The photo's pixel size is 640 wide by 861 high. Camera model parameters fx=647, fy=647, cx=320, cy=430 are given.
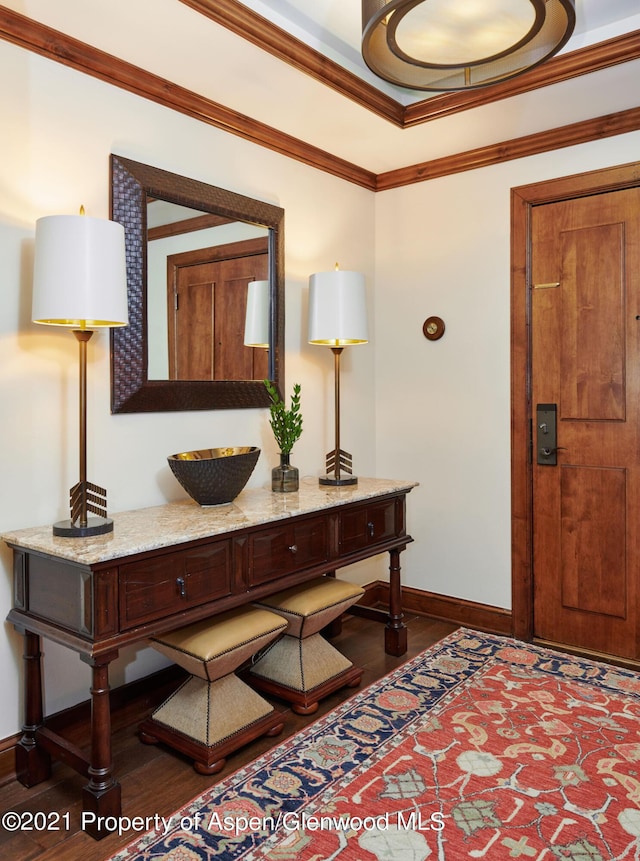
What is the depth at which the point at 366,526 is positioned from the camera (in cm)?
284

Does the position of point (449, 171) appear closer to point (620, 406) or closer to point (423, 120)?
point (423, 120)

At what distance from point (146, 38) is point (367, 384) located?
2.07m

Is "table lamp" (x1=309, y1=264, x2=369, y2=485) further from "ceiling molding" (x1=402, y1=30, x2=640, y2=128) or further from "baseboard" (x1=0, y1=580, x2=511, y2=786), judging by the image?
"baseboard" (x1=0, y1=580, x2=511, y2=786)

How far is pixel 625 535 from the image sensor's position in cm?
299

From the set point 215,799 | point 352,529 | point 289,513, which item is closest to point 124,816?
point 215,799

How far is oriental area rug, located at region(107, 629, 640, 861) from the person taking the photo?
5.77 ft

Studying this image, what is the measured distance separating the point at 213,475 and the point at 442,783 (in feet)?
→ 4.13

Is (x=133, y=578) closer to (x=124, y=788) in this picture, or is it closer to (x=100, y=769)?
(x=100, y=769)

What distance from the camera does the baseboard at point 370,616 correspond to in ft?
6.99

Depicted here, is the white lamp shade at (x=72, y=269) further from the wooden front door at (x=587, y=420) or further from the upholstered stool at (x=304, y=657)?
the wooden front door at (x=587, y=420)

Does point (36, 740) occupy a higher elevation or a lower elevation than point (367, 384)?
lower

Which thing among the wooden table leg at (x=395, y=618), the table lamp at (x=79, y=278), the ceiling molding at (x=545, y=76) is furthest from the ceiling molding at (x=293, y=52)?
the wooden table leg at (x=395, y=618)

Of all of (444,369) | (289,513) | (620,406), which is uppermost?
(444,369)

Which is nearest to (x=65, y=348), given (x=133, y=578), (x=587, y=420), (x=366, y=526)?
(x=133, y=578)
